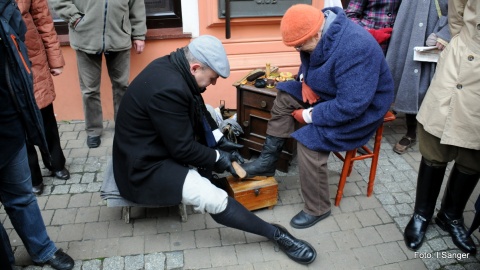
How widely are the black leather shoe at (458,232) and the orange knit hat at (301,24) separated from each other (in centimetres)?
174

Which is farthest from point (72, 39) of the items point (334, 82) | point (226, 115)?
point (334, 82)

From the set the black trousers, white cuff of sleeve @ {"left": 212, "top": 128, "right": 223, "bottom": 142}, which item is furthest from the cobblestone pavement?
white cuff of sleeve @ {"left": 212, "top": 128, "right": 223, "bottom": 142}

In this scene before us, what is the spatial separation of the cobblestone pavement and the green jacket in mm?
1256

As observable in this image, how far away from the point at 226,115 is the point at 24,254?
217 cm

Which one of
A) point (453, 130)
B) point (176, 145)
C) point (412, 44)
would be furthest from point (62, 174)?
point (412, 44)

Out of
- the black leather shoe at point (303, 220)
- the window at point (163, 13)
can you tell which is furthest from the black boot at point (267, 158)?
the window at point (163, 13)

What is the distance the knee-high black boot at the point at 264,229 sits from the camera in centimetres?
284

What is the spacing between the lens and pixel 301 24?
274cm

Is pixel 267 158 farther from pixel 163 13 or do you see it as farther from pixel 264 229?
pixel 163 13

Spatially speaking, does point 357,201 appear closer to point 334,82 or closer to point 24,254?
point 334,82

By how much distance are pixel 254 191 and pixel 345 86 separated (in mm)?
1068

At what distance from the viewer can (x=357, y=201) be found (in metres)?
3.58

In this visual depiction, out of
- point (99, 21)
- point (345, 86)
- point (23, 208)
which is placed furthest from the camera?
point (99, 21)

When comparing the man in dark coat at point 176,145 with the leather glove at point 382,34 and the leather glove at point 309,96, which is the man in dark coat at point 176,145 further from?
the leather glove at point 382,34
